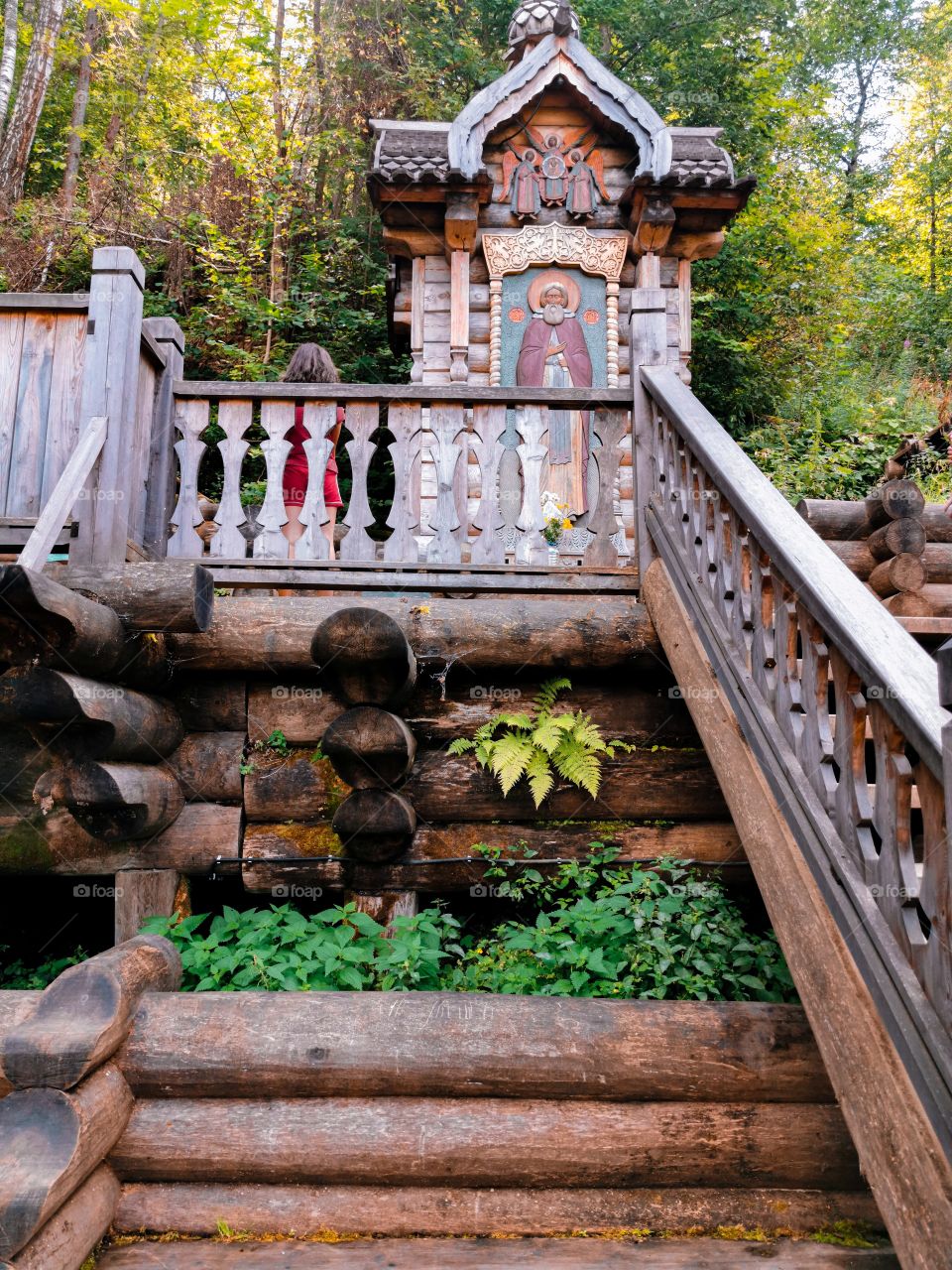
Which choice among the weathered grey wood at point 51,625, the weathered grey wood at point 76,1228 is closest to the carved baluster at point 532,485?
the weathered grey wood at point 51,625

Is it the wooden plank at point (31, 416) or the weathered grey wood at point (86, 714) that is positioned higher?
the wooden plank at point (31, 416)

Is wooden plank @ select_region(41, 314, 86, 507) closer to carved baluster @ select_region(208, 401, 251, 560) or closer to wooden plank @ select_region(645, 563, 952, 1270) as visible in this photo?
carved baluster @ select_region(208, 401, 251, 560)

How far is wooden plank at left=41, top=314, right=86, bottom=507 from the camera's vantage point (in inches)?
168

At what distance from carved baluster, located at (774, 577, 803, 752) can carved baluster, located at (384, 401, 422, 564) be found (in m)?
Result: 2.29

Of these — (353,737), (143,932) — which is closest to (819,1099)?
(353,737)

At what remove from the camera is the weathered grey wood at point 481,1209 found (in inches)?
103

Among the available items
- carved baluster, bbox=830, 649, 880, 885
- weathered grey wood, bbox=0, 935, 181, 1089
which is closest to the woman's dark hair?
weathered grey wood, bbox=0, 935, 181, 1089

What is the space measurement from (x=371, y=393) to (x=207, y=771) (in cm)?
221

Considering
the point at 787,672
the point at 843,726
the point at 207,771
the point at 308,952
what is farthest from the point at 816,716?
the point at 207,771

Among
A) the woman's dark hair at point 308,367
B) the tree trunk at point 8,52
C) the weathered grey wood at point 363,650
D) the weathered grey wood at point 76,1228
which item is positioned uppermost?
the tree trunk at point 8,52

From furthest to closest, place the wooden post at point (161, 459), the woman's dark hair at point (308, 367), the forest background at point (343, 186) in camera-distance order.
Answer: the forest background at point (343, 186) < the woman's dark hair at point (308, 367) < the wooden post at point (161, 459)

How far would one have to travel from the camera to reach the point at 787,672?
2.84m

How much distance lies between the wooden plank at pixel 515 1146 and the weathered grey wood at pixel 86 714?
1.37 meters
